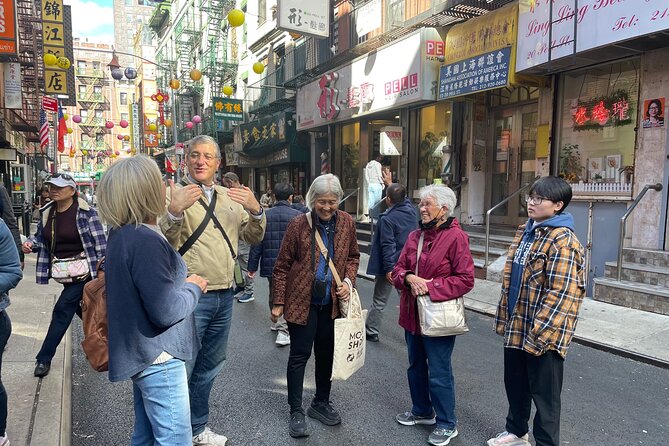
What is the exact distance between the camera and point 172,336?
6.90 feet

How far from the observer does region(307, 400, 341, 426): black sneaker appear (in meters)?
3.49

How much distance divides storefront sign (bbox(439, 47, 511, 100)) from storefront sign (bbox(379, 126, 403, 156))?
2156mm

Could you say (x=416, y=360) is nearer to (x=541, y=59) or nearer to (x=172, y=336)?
(x=172, y=336)

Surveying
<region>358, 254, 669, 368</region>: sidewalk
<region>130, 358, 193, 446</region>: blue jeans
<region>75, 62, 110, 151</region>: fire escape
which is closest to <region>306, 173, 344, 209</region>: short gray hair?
<region>130, 358, 193, 446</region>: blue jeans

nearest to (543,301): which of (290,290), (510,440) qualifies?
(510,440)

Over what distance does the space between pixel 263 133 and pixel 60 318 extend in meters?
16.9

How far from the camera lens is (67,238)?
4117 mm

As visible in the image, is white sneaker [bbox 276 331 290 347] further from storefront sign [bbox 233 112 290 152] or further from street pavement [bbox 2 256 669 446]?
storefront sign [bbox 233 112 290 152]

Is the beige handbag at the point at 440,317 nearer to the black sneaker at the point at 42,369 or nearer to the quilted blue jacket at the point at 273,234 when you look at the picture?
the quilted blue jacket at the point at 273,234

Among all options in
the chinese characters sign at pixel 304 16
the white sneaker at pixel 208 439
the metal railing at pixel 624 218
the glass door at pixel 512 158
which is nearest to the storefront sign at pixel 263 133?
the chinese characters sign at pixel 304 16

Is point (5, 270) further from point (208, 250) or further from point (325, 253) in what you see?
point (325, 253)

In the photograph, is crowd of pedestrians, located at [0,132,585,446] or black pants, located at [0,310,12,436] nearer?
crowd of pedestrians, located at [0,132,585,446]

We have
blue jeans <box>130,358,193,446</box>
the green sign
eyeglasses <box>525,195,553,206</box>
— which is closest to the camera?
blue jeans <box>130,358,193,446</box>

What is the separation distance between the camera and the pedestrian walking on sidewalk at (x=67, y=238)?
158 inches
